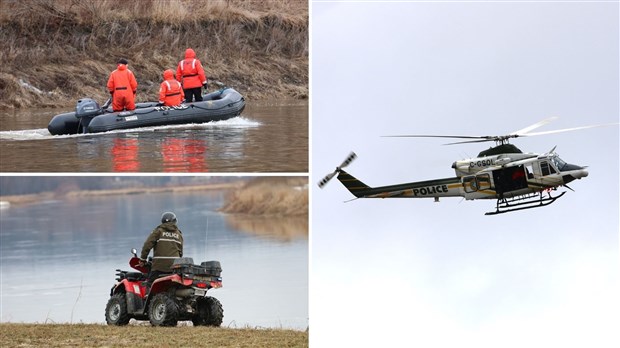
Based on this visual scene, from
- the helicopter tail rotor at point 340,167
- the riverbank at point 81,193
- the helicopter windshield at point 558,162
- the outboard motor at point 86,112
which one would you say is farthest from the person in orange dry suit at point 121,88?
the helicopter windshield at point 558,162

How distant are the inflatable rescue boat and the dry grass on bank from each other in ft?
6.22

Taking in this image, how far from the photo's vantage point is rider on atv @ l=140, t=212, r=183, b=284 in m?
16.9

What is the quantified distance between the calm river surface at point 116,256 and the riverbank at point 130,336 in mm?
832

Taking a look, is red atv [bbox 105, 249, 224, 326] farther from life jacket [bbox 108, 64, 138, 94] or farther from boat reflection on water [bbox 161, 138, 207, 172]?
life jacket [bbox 108, 64, 138, 94]

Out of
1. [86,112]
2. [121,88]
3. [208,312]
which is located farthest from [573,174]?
[86,112]

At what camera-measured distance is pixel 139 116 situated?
75.7ft

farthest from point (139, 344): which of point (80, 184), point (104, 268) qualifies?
point (80, 184)

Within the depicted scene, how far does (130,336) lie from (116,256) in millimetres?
7505

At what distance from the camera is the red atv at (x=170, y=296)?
16766mm

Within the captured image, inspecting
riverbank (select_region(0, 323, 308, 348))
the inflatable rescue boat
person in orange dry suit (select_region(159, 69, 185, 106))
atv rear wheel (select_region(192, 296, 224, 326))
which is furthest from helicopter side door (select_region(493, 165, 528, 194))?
person in orange dry suit (select_region(159, 69, 185, 106))

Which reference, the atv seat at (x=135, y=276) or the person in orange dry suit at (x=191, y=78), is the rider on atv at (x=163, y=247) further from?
the person in orange dry suit at (x=191, y=78)

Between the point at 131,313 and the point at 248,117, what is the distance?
31.9 feet

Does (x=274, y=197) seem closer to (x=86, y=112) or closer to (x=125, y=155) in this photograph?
(x=125, y=155)

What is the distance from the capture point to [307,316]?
20.9 m
